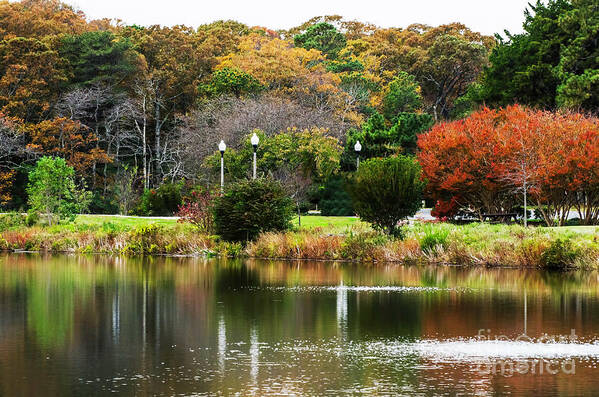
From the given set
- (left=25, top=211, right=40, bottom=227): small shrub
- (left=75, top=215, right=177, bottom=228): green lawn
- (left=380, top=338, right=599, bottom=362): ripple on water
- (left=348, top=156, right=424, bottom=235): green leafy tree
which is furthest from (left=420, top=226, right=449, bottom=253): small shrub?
(left=25, top=211, right=40, bottom=227): small shrub

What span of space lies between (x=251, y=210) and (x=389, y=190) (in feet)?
18.8

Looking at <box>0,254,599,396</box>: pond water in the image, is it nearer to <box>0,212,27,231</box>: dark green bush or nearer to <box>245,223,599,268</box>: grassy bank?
<box>245,223,599,268</box>: grassy bank

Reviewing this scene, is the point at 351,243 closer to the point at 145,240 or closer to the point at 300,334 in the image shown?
the point at 145,240

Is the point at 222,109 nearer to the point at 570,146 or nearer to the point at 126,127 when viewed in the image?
the point at 126,127

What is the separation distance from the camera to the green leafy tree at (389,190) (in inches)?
1320

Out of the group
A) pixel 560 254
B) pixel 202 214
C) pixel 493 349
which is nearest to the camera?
pixel 493 349

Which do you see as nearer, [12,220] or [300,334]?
[300,334]

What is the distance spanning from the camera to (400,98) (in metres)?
76.4

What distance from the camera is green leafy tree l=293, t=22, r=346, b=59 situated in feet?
278

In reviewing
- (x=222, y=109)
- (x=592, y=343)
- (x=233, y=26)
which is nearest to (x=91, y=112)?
(x=222, y=109)

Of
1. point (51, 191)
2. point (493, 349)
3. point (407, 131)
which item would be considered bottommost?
point (493, 349)

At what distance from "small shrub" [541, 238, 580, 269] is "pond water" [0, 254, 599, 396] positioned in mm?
1915

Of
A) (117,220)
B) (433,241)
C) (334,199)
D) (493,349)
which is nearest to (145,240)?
(117,220)

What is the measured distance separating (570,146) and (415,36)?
5261 centimetres
